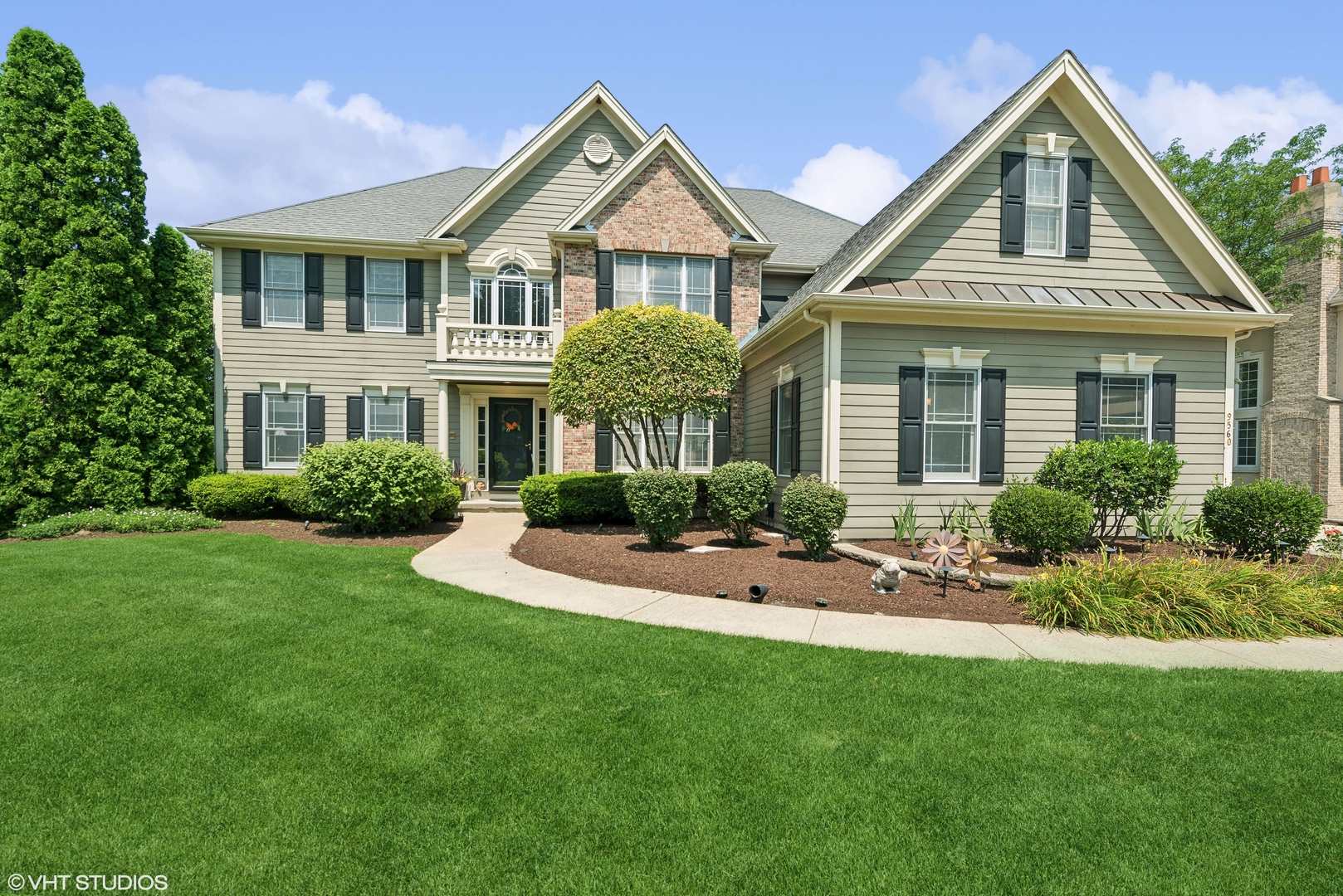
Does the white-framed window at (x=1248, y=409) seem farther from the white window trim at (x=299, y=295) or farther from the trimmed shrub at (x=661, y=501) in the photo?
the white window trim at (x=299, y=295)

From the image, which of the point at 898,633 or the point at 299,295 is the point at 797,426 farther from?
the point at 299,295

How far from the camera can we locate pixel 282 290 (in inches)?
620

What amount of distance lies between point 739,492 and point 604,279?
23.8 ft

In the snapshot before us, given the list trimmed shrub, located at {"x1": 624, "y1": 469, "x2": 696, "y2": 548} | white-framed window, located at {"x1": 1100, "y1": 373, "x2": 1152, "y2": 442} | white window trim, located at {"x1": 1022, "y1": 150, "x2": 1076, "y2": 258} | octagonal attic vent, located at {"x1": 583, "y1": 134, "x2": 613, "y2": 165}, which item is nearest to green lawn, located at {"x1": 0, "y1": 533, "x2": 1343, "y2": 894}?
trimmed shrub, located at {"x1": 624, "y1": 469, "x2": 696, "y2": 548}

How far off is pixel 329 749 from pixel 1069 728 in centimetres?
423

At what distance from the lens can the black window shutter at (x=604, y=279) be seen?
47.4 ft

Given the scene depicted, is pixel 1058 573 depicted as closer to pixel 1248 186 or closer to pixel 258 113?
pixel 258 113

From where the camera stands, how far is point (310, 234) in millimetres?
15242

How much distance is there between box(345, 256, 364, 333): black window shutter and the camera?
15.8 m

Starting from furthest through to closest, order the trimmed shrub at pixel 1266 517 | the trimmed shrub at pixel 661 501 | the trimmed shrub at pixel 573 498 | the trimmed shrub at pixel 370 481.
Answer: the trimmed shrub at pixel 573 498, the trimmed shrub at pixel 370 481, the trimmed shrub at pixel 661 501, the trimmed shrub at pixel 1266 517

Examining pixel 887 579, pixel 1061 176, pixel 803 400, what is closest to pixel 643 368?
pixel 803 400

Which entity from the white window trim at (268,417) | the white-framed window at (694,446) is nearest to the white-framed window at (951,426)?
the white-framed window at (694,446)

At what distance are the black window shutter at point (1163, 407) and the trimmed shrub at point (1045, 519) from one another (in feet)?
12.3

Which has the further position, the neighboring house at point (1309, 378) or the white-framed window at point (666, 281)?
the neighboring house at point (1309, 378)
